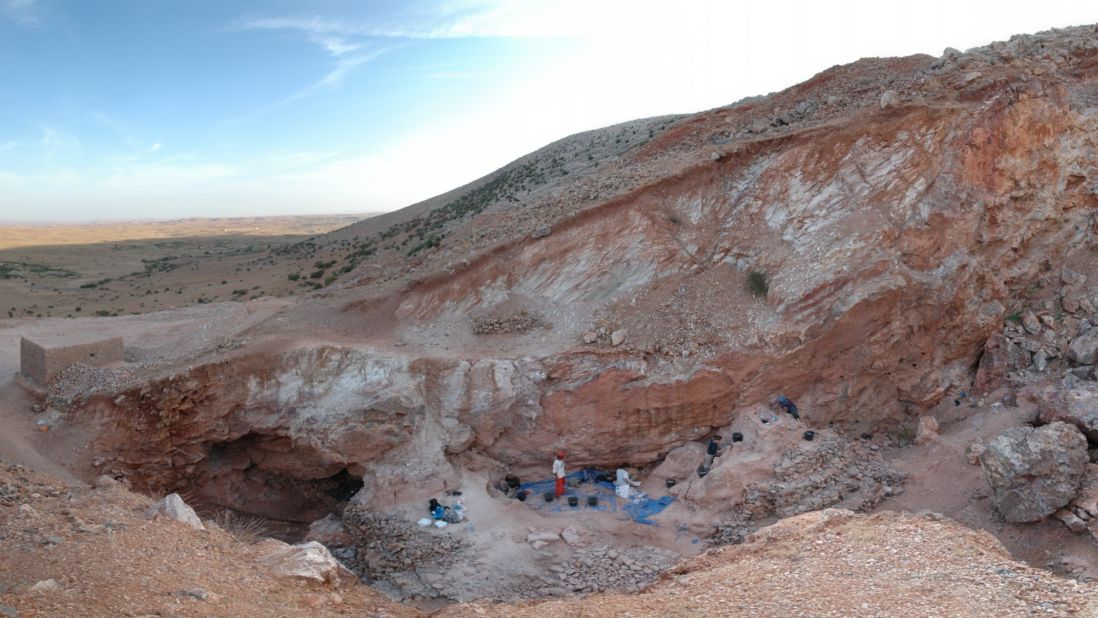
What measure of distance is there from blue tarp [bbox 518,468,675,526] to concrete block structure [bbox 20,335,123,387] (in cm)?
940

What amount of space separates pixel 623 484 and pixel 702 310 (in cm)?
399

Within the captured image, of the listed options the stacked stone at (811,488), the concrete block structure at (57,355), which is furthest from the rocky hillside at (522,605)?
the concrete block structure at (57,355)

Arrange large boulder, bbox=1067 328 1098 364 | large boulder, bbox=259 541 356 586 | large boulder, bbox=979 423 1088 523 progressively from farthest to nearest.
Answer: large boulder, bbox=1067 328 1098 364
large boulder, bbox=979 423 1088 523
large boulder, bbox=259 541 356 586

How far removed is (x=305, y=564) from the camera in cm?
750

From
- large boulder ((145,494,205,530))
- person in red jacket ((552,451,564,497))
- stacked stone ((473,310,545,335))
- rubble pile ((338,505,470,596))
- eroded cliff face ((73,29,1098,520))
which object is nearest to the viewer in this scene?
large boulder ((145,494,205,530))

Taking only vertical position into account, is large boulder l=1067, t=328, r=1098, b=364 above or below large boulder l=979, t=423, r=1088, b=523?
above

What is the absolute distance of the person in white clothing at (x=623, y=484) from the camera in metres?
12.6

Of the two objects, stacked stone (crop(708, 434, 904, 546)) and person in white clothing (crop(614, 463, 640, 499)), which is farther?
person in white clothing (crop(614, 463, 640, 499))

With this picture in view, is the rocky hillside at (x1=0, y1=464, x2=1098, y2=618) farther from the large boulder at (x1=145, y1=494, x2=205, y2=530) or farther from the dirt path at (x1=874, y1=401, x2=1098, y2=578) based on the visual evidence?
the dirt path at (x1=874, y1=401, x2=1098, y2=578)

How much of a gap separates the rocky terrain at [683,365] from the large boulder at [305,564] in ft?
10.3

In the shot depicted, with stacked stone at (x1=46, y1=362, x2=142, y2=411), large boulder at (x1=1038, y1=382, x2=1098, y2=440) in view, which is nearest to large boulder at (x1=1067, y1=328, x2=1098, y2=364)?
large boulder at (x1=1038, y1=382, x2=1098, y2=440)

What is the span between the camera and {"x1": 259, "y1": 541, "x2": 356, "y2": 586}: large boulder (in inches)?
287

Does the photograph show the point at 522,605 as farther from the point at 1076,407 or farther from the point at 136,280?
the point at 136,280

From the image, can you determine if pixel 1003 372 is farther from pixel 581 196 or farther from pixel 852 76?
pixel 581 196
